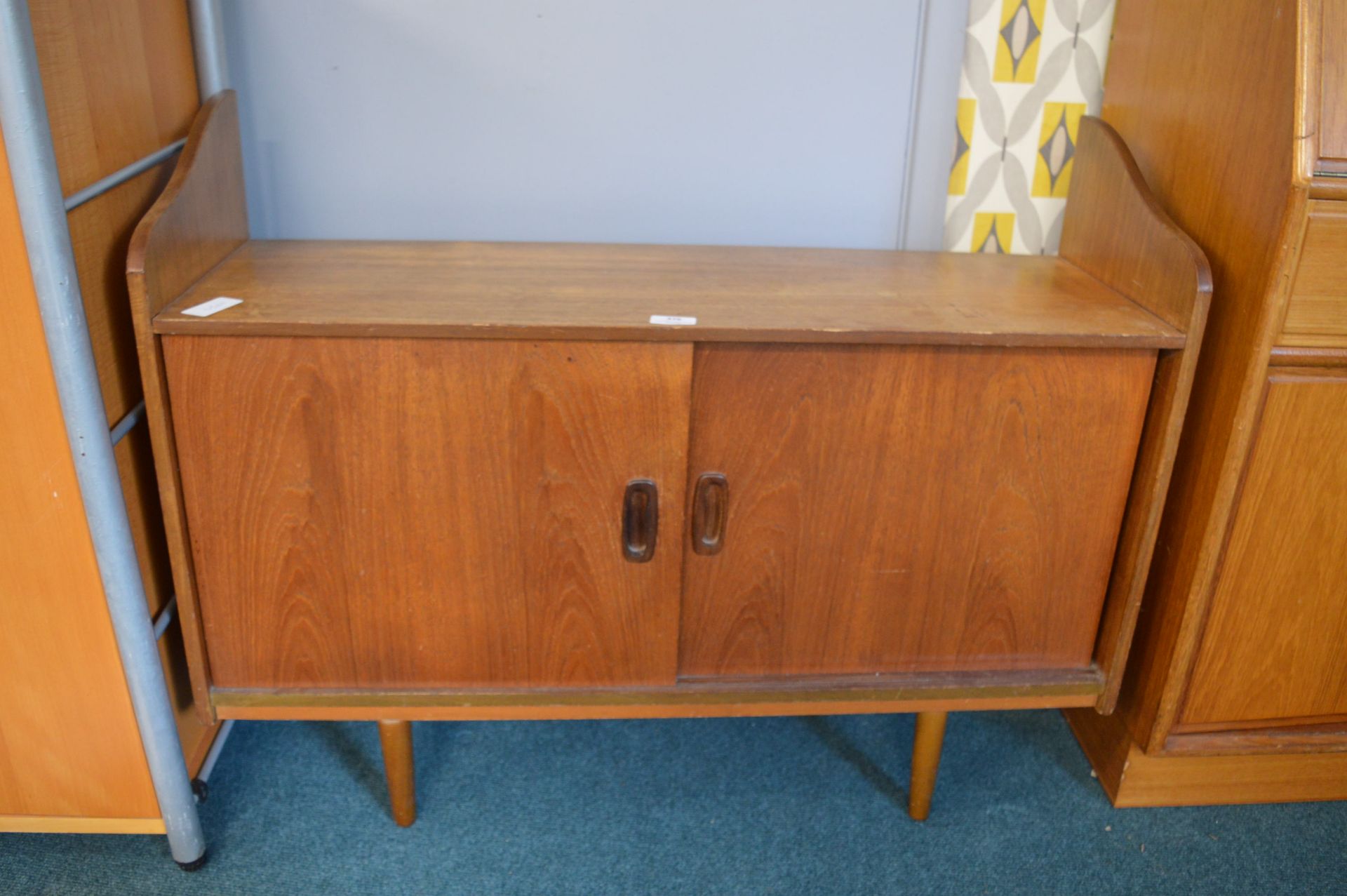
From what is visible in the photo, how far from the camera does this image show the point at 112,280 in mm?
1067

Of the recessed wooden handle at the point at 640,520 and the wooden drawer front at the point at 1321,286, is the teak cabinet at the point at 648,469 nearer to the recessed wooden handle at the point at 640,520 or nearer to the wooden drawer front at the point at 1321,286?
the recessed wooden handle at the point at 640,520

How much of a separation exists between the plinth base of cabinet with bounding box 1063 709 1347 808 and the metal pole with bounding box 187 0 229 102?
5.05 ft

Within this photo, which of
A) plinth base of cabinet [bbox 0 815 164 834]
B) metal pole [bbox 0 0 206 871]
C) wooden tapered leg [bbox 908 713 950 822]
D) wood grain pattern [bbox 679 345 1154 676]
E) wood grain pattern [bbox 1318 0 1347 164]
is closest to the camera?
metal pole [bbox 0 0 206 871]

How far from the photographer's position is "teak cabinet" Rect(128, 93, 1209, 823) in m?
1.08

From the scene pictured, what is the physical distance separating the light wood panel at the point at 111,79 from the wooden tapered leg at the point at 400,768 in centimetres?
74

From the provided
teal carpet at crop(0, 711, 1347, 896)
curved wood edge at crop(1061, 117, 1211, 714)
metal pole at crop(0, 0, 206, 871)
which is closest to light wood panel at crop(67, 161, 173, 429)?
metal pole at crop(0, 0, 206, 871)

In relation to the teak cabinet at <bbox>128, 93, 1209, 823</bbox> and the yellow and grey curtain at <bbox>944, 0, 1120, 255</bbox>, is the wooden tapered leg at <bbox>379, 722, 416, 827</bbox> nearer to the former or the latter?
the teak cabinet at <bbox>128, 93, 1209, 823</bbox>

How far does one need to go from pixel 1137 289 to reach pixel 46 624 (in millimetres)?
1352

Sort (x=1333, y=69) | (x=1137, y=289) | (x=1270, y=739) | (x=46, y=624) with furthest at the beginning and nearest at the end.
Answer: (x=1270, y=739), (x=1137, y=289), (x=46, y=624), (x=1333, y=69)

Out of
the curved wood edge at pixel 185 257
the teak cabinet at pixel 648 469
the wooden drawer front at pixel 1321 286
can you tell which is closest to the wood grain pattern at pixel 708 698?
the teak cabinet at pixel 648 469

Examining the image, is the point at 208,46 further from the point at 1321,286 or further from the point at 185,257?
the point at 1321,286

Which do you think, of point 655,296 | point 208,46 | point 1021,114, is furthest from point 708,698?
point 208,46

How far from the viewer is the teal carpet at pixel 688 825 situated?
130 cm

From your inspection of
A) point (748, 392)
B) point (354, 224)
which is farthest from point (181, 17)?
point (748, 392)
